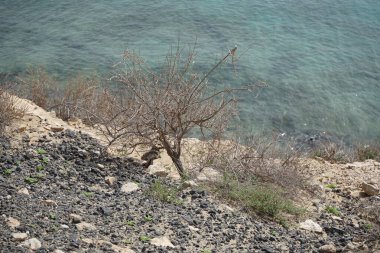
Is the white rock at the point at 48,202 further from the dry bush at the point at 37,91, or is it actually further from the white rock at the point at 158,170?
the dry bush at the point at 37,91

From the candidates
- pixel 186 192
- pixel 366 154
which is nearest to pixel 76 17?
pixel 366 154

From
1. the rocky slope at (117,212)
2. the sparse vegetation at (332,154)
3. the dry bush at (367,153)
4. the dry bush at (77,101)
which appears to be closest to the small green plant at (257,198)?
the rocky slope at (117,212)

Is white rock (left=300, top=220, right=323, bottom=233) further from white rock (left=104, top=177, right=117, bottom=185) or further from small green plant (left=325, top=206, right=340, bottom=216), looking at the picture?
white rock (left=104, top=177, right=117, bottom=185)

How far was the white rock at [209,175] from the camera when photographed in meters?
6.74

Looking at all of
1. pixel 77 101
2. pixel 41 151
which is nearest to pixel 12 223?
pixel 41 151

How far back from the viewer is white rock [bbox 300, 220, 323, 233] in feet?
19.8

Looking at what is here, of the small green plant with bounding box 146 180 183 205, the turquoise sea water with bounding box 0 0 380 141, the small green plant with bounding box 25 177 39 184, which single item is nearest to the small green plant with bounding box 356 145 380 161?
the turquoise sea water with bounding box 0 0 380 141

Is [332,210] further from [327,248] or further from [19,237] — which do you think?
[19,237]

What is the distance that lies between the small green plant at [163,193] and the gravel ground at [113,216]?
0.25 feet

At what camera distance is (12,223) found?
4488 millimetres

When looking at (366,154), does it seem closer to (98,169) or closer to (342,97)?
(342,97)

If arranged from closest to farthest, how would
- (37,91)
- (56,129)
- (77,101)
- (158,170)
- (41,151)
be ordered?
1. (41,151)
2. (158,170)
3. (56,129)
4. (77,101)
5. (37,91)

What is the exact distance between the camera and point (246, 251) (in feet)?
17.0

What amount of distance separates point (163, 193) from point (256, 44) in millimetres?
9416
